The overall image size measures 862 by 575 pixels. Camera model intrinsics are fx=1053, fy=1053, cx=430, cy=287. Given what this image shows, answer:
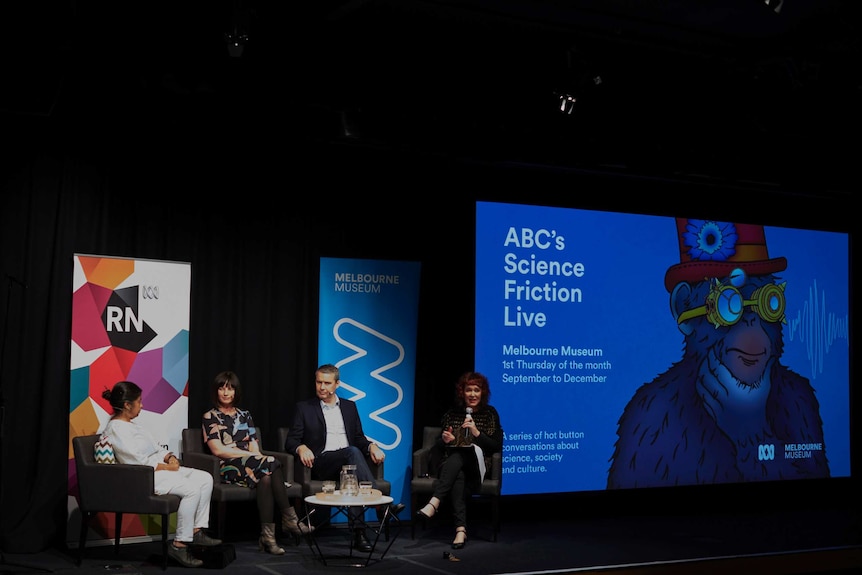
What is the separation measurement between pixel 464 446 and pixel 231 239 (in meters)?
2.10

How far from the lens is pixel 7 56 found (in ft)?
19.5

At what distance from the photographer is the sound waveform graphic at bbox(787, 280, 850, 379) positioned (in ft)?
30.2

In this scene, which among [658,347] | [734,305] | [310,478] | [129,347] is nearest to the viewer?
[129,347]

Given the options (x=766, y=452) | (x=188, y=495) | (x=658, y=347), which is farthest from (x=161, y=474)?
(x=766, y=452)

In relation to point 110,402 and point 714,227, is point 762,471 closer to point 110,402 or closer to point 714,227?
point 714,227

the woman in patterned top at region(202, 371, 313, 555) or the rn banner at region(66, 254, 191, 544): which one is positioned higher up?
the rn banner at region(66, 254, 191, 544)

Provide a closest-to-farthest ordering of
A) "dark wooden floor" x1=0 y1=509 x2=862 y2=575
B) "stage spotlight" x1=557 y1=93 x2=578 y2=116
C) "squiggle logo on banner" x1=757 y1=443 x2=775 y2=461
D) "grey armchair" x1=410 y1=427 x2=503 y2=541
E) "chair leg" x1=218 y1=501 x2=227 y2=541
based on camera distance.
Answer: "dark wooden floor" x1=0 y1=509 x2=862 y2=575 → "chair leg" x1=218 y1=501 x2=227 y2=541 → "grey armchair" x1=410 y1=427 x2=503 y2=541 → "stage spotlight" x1=557 y1=93 x2=578 y2=116 → "squiggle logo on banner" x1=757 y1=443 x2=775 y2=461

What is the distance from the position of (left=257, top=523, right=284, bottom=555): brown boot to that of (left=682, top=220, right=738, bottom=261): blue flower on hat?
4.27m

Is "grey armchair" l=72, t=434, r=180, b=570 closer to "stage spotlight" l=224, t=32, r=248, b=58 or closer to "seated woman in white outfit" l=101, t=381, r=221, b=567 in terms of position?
"seated woman in white outfit" l=101, t=381, r=221, b=567

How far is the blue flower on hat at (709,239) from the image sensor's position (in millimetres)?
8766

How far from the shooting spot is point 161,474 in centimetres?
606

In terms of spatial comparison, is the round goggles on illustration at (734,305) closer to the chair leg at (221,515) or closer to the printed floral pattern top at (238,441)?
the printed floral pattern top at (238,441)

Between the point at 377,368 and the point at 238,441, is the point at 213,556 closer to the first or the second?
the point at 238,441


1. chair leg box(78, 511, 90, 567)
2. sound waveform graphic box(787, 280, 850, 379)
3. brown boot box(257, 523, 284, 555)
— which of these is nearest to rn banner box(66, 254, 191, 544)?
chair leg box(78, 511, 90, 567)
